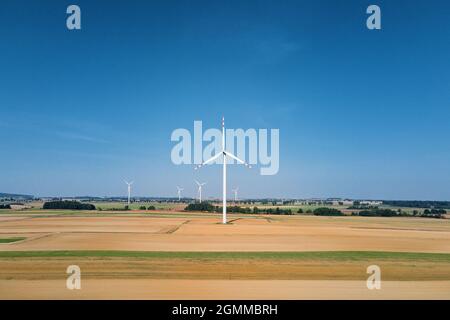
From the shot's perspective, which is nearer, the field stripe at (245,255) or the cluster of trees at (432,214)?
the field stripe at (245,255)

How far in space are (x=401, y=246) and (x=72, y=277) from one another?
30.9 metres

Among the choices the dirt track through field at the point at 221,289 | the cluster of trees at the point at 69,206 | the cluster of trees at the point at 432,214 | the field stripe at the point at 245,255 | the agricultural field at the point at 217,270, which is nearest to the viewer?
the dirt track through field at the point at 221,289

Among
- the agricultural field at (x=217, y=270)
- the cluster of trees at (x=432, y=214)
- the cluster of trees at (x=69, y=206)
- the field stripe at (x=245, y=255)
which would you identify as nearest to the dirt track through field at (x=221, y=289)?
the agricultural field at (x=217, y=270)

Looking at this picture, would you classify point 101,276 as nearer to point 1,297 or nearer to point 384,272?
point 1,297

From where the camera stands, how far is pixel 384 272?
21.6 m

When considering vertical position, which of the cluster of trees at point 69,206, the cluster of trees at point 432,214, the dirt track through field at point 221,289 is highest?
the dirt track through field at point 221,289

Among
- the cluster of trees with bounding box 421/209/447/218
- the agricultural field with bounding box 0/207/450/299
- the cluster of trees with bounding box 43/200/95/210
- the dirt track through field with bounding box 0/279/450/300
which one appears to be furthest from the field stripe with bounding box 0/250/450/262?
the cluster of trees with bounding box 43/200/95/210

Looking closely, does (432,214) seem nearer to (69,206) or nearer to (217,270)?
(217,270)

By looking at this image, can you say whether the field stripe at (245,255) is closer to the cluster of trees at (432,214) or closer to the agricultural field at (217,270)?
the agricultural field at (217,270)

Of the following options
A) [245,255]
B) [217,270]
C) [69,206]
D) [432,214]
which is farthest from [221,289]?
[69,206]

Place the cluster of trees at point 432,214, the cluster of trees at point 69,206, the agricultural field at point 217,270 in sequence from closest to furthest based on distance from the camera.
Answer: the agricultural field at point 217,270, the cluster of trees at point 432,214, the cluster of trees at point 69,206

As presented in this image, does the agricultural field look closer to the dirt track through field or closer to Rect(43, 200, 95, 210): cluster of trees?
the dirt track through field

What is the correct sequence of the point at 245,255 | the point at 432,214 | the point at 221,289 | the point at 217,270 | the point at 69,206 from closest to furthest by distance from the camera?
1. the point at 221,289
2. the point at 217,270
3. the point at 245,255
4. the point at 432,214
5. the point at 69,206

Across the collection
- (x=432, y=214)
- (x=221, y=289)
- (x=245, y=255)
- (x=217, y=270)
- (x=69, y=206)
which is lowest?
(x=432, y=214)
